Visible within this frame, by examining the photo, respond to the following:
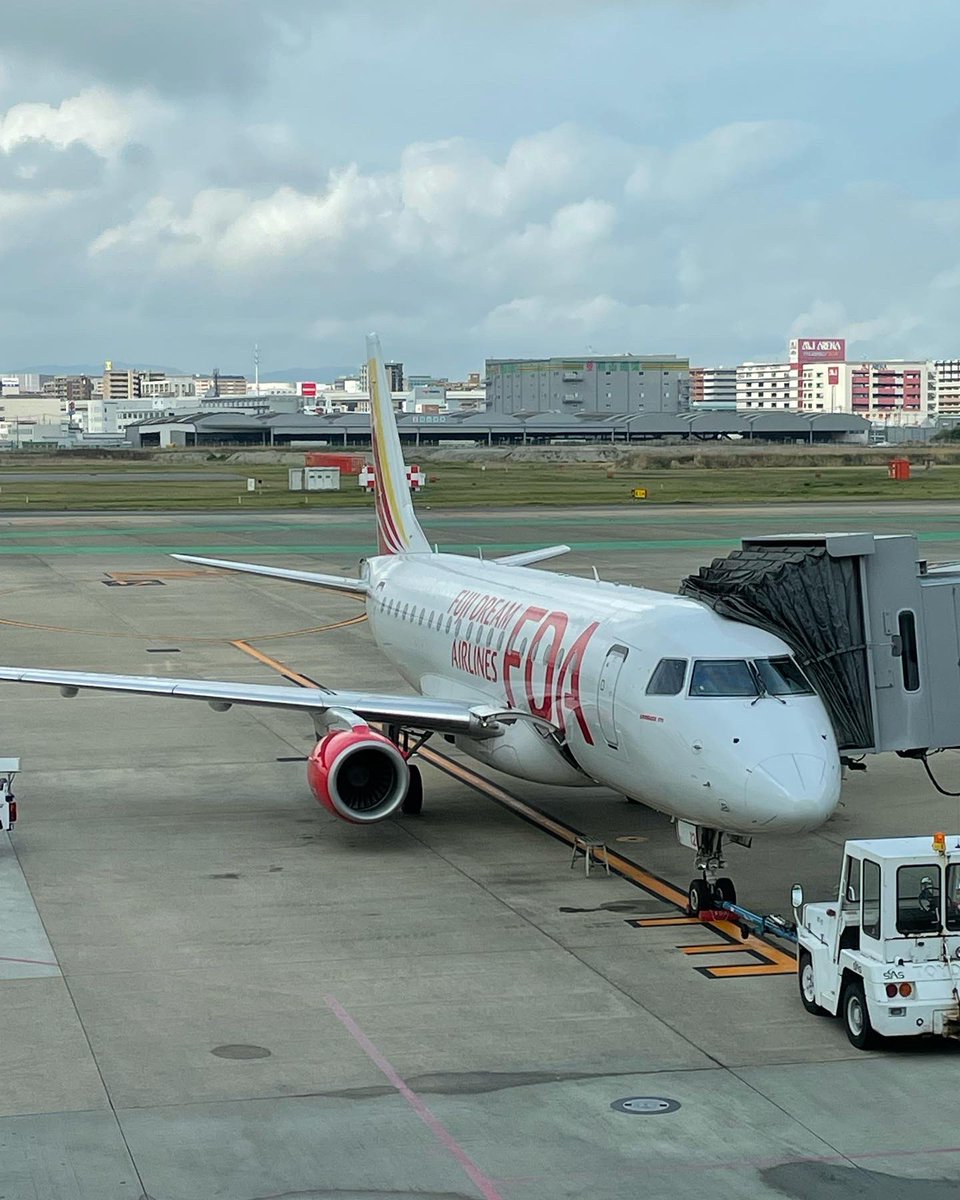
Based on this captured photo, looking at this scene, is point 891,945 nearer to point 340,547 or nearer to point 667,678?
point 667,678

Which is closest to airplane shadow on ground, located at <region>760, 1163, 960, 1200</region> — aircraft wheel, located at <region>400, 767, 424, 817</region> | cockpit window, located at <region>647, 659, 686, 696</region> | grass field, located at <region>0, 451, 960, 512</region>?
cockpit window, located at <region>647, 659, 686, 696</region>

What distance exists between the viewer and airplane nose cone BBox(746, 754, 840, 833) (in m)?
20.8

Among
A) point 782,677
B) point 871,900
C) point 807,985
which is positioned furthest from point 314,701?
point 871,900

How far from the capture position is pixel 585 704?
24656 mm

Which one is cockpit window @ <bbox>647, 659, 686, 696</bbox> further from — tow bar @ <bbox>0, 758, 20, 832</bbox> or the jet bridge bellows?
tow bar @ <bbox>0, 758, 20, 832</bbox>

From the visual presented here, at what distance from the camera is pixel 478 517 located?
10288 cm

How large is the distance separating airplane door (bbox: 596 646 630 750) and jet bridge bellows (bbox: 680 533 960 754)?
158 cm

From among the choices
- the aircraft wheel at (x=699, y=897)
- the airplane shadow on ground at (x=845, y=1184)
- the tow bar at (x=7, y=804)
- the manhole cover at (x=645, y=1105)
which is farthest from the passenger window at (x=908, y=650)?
the tow bar at (x=7, y=804)

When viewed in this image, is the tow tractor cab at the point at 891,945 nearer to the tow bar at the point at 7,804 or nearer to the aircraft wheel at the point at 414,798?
the aircraft wheel at the point at 414,798

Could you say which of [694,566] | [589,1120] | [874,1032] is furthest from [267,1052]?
[694,566]

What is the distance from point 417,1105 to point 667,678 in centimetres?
835

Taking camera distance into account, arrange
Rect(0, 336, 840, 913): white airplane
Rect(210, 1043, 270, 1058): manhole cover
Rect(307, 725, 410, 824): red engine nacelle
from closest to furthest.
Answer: Rect(210, 1043, 270, 1058): manhole cover, Rect(0, 336, 840, 913): white airplane, Rect(307, 725, 410, 824): red engine nacelle

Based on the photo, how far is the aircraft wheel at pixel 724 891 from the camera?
22.5m

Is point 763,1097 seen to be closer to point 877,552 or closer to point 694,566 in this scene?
point 877,552
